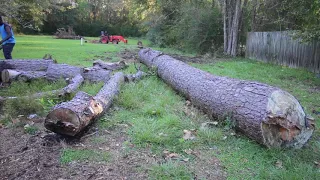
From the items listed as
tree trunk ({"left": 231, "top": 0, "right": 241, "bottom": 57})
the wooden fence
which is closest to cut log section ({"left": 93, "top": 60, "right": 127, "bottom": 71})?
the wooden fence

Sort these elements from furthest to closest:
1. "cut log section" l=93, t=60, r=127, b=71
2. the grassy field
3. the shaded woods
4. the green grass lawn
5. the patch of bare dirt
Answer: the shaded woods, the green grass lawn, "cut log section" l=93, t=60, r=127, b=71, the grassy field, the patch of bare dirt

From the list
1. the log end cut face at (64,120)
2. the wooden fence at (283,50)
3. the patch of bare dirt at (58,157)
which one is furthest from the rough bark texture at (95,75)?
the wooden fence at (283,50)

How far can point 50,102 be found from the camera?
4.67m

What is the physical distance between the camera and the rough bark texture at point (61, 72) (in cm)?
655

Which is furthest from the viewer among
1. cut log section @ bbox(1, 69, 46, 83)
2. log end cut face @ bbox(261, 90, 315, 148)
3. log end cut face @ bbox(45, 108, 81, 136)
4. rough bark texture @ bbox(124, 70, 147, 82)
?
rough bark texture @ bbox(124, 70, 147, 82)

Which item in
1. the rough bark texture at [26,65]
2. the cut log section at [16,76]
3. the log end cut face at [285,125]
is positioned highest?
the rough bark texture at [26,65]

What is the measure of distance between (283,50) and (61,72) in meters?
9.61

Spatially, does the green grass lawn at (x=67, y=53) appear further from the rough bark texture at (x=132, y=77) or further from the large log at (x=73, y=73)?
the rough bark texture at (x=132, y=77)

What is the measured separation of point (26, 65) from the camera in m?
7.19

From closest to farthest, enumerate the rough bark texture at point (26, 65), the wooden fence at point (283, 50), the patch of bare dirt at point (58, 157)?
the patch of bare dirt at point (58, 157)
the rough bark texture at point (26, 65)
the wooden fence at point (283, 50)

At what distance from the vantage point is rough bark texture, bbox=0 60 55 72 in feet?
23.1

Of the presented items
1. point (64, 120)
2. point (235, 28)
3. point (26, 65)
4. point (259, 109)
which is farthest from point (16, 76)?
point (235, 28)

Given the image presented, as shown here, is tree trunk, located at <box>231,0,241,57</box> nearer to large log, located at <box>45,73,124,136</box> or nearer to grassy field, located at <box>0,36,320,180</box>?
grassy field, located at <box>0,36,320,180</box>

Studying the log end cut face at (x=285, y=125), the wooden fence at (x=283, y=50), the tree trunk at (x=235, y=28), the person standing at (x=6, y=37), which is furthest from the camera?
the tree trunk at (x=235, y=28)
